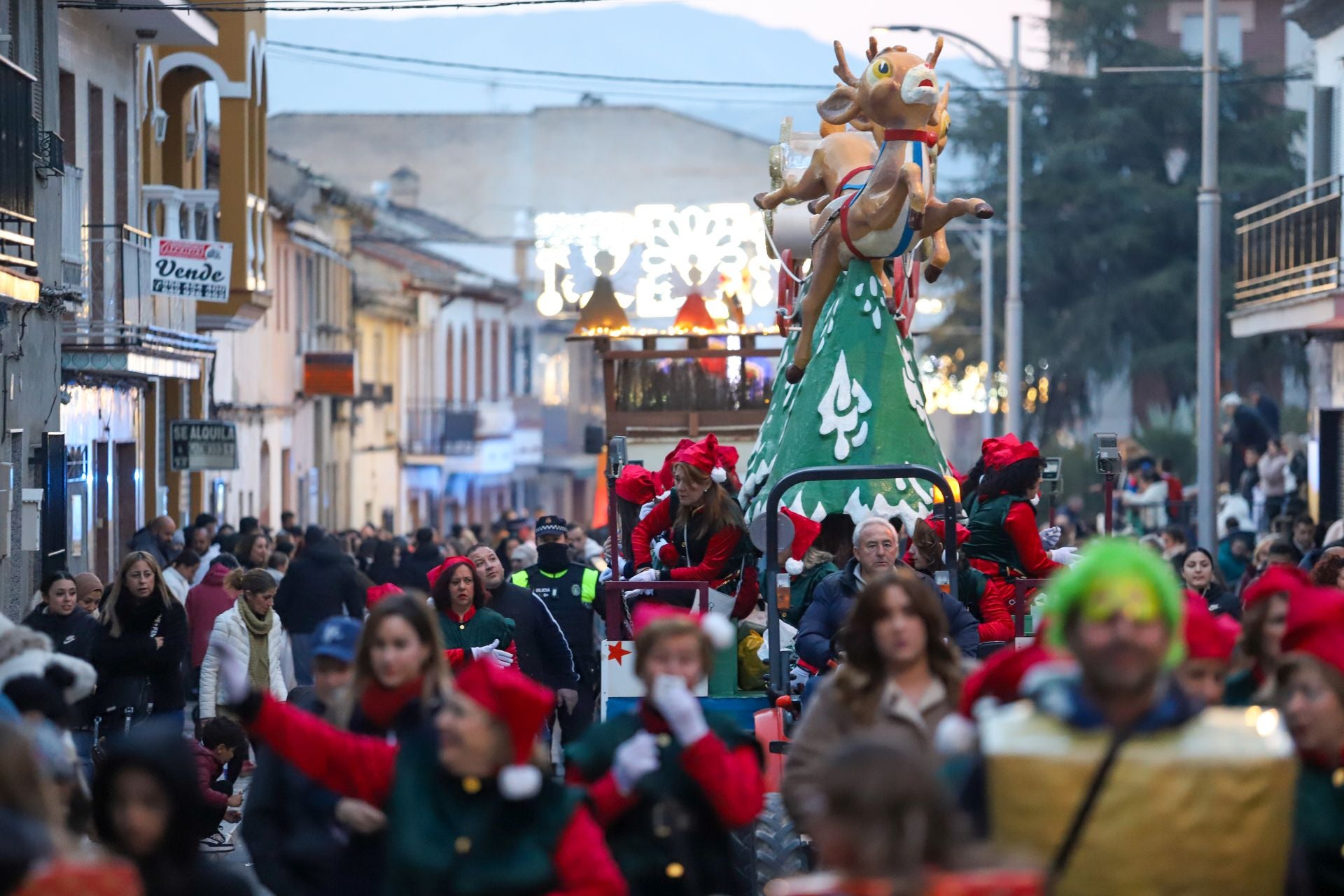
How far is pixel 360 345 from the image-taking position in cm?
5466

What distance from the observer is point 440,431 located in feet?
204

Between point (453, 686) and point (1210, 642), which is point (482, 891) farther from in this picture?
point (1210, 642)

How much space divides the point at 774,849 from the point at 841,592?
1.86 metres

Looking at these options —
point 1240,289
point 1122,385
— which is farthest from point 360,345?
point 1240,289

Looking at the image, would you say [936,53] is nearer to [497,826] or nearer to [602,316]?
[497,826]

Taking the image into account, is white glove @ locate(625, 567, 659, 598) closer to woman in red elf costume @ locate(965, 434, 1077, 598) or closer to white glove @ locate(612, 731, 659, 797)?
woman in red elf costume @ locate(965, 434, 1077, 598)

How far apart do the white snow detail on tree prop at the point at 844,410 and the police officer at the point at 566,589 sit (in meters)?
1.68

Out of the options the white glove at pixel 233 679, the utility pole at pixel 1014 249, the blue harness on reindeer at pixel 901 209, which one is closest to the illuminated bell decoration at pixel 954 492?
the blue harness on reindeer at pixel 901 209

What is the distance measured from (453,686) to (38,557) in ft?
52.6

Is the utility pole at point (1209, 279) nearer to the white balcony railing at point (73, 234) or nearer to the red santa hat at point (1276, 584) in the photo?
the white balcony railing at point (73, 234)

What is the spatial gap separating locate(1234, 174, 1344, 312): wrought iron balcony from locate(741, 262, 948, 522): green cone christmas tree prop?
34.8ft

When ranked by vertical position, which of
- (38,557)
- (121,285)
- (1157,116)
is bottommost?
(38,557)

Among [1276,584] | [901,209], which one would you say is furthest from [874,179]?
[1276,584]

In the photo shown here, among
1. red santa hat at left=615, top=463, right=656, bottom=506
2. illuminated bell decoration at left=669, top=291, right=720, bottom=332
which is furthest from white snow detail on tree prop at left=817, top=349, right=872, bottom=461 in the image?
illuminated bell decoration at left=669, top=291, right=720, bottom=332
